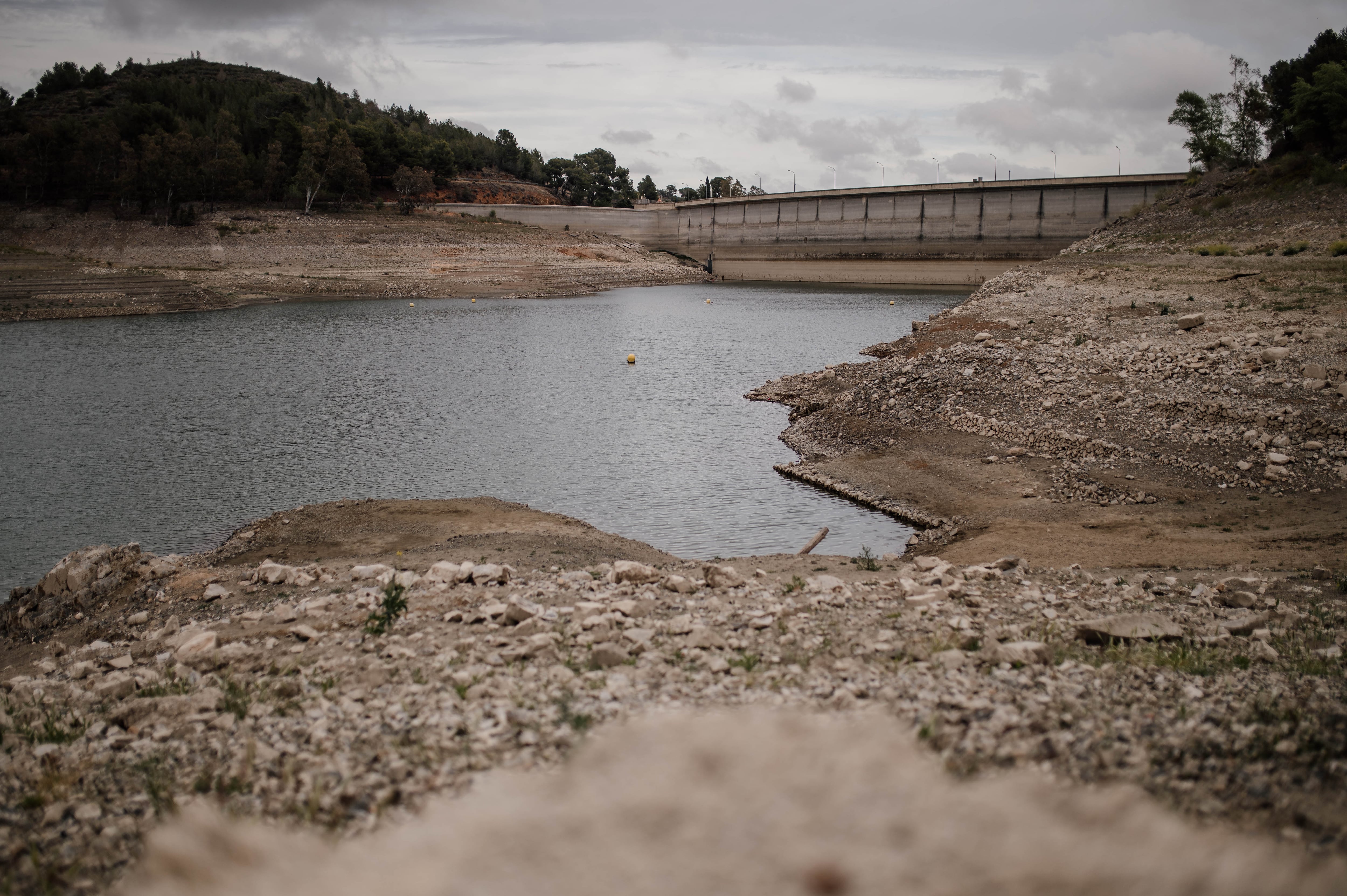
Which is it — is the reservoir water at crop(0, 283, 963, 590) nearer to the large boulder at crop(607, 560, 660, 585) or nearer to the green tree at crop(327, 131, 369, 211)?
the large boulder at crop(607, 560, 660, 585)

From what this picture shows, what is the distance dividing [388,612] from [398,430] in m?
16.8

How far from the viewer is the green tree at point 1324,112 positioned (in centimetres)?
4528

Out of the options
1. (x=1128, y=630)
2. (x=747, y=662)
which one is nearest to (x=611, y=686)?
(x=747, y=662)

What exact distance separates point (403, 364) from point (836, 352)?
19.0 meters

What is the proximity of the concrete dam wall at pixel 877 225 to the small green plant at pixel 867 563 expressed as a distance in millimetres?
70825

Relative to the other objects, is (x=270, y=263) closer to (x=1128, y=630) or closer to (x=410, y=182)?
(x=410, y=182)

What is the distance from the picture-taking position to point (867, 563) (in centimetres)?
1214

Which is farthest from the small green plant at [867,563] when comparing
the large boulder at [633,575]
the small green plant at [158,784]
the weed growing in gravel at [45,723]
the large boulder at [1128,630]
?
the weed growing in gravel at [45,723]

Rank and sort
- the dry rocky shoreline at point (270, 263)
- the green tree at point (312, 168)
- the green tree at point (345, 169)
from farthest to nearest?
the green tree at point (345, 169) → the green tree at point (312, 168) → the dry rocky shoreline at point (270, 263)

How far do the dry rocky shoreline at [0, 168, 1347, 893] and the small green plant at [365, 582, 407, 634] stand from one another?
6 centimetres

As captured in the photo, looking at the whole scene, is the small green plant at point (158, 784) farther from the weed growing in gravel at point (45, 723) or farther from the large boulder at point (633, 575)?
the large boulder at point (633, 575)

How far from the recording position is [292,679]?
23.8 ft

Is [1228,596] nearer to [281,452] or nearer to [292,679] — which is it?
[292,679]

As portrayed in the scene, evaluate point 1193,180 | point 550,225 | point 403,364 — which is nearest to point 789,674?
point 403,364
